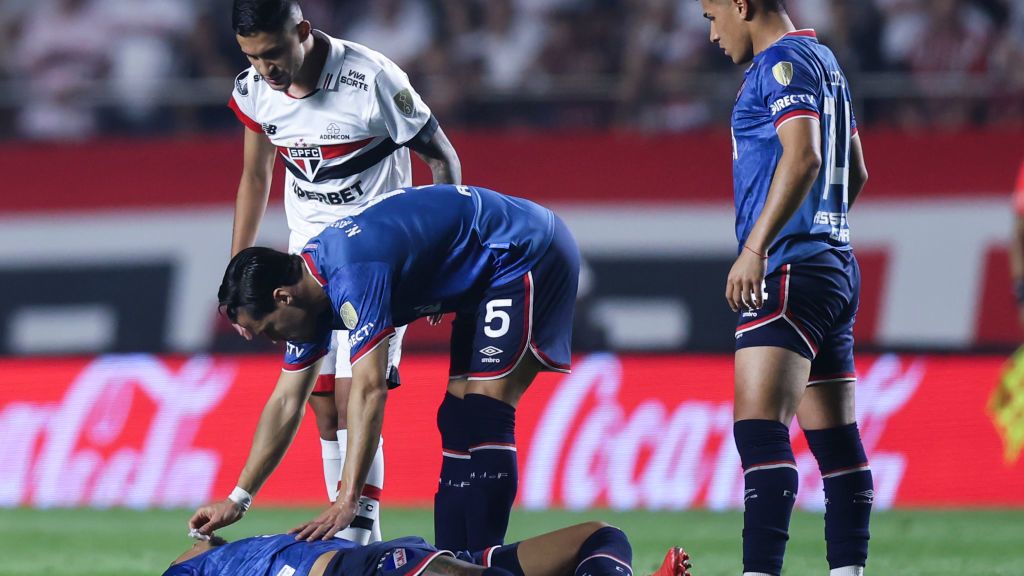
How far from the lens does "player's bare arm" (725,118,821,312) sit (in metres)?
4.14

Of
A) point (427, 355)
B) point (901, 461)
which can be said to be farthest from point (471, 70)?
point (901, 461)

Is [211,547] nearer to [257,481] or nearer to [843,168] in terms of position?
[257,481]

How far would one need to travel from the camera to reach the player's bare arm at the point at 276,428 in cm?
485

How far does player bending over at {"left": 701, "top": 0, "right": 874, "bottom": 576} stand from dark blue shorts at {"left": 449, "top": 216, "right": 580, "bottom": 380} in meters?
0.74

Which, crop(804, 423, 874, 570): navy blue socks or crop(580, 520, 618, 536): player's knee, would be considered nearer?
crop(580, 520, 618, 536): player's knee

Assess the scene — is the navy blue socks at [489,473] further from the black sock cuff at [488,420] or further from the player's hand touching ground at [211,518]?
the player's hand touching ground at [211,518]

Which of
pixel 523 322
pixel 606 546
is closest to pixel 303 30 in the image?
pixel 523 322

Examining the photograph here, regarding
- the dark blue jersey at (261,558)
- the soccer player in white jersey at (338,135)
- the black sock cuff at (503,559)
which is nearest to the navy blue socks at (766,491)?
the black sock cuff at (503,559)

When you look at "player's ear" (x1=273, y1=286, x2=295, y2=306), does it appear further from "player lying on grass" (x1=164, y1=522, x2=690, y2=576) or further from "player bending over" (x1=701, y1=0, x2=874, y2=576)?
"player bending over" (x1=701, y1=0, x2=874, y2=576)

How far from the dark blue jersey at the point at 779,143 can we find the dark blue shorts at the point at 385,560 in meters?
1.33

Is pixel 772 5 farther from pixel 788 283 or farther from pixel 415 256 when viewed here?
pixel 415 256

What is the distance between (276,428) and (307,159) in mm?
1067

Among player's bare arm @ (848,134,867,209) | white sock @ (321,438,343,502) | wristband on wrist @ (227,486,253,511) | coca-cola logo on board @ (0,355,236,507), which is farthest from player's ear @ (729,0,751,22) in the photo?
coca-cola logo on board @ (0,355,236,507)

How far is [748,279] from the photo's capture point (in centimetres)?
415
